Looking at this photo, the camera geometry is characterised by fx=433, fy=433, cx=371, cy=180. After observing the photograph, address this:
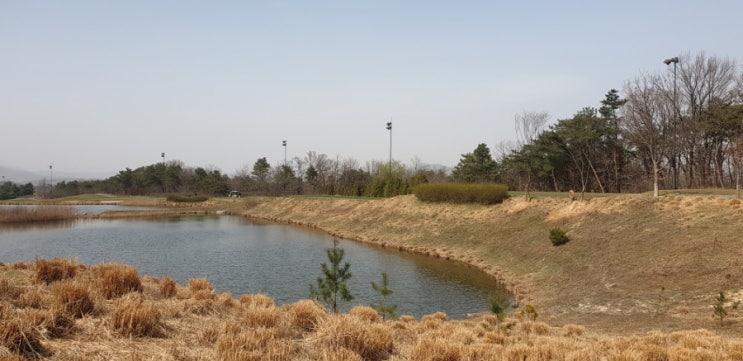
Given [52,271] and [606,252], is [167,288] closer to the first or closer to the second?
[52,271]

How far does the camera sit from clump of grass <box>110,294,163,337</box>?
5102 millimetres

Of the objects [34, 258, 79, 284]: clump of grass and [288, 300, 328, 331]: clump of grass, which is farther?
[34, 258, 79, 284]: clump of grass

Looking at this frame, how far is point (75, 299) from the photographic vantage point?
561 centimetres

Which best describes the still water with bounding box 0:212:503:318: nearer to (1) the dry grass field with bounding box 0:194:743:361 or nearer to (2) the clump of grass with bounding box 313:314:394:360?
(1) the dry grass field with bounding box 0:194:743:361

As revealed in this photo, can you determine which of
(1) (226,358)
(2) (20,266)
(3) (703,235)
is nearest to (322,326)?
(1) (226,358)

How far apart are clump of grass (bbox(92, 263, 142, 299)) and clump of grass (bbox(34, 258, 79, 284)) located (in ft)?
1.40

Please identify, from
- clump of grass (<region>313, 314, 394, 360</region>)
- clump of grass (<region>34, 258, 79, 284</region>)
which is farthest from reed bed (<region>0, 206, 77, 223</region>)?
clump of grass (<region>313, 314, 394, 360</region>)

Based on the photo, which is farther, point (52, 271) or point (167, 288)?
point (167, 288)

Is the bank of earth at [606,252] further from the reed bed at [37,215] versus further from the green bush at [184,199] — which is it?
the green bush at [184,199]

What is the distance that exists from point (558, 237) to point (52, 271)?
21308 mm

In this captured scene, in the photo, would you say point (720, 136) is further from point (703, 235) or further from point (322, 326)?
point (322, 326)

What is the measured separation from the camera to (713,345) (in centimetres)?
643

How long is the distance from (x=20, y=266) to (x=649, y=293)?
17590 mm

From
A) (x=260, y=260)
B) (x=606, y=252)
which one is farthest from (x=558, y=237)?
(x=260, y=260)
